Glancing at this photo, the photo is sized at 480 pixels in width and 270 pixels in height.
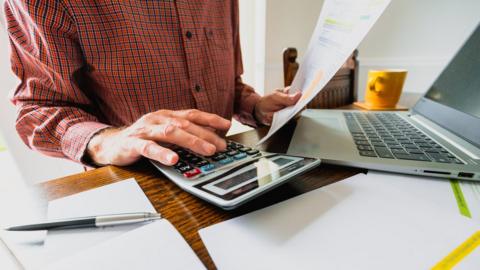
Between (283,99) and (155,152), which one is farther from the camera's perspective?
(283,99)

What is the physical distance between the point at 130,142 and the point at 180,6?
330mm

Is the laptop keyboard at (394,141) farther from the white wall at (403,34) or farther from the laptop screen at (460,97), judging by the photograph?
the white wall at (403,34)

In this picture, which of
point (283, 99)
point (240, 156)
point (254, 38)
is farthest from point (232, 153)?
point (254, 38)

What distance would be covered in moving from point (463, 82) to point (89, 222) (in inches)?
21.7

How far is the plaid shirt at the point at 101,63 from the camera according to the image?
35 centimetres

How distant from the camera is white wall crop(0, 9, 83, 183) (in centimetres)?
67

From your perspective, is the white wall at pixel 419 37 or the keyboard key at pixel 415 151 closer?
the keyboard key at pixel 415 151

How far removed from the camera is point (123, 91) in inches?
16.9

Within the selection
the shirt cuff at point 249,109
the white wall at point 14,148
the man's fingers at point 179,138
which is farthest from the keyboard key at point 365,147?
the white wall at point 14,148

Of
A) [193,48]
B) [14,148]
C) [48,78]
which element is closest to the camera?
[48,78]

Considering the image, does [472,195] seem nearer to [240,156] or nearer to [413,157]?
[413,157]

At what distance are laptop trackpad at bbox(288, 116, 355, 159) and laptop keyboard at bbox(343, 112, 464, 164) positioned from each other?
15 millimetres

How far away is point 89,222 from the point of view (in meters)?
0.19

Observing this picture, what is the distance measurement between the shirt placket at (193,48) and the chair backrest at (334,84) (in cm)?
31
